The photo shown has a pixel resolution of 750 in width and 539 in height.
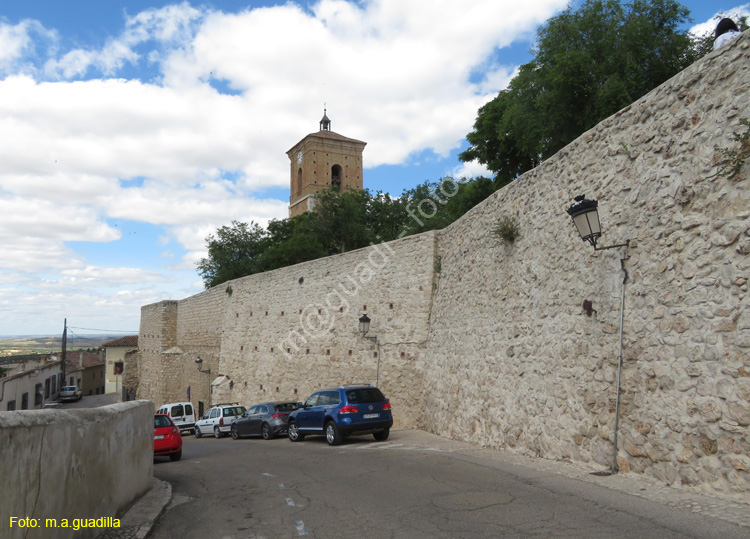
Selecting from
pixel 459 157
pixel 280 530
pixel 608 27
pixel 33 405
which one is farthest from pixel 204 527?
pixel 33 405

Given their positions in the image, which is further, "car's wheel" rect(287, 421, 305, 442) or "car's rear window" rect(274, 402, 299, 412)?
"car's rear window" rect(274, 402, 299, 412)

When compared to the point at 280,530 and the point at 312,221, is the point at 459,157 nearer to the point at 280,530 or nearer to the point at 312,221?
the point at 312,221

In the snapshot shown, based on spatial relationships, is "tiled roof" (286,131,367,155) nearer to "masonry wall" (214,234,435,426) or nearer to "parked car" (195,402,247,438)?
"masonry wall" (214,234,435,426)

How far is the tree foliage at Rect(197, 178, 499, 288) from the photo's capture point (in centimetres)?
3547

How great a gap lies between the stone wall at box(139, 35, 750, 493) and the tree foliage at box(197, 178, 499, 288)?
58.3 feet

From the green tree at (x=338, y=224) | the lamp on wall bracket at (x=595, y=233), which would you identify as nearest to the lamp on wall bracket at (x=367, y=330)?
the lamp on wall bracket at (x=595, y=233)

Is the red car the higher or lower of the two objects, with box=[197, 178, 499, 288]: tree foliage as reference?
lower

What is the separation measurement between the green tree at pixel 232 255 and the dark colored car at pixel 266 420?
77.1 ft

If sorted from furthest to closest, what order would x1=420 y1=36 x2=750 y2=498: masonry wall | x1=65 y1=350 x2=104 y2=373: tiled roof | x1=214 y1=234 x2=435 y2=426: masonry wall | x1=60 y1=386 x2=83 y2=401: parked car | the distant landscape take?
1. x1=65 y1=350 x2=104 y2=373: tiled roof
2. the distant landscape
3. x1=60 y1=386 x2=83 y2=401: parked car
4. x1=214 y1=234 x2=435 y2=426: masonry wall
5. x1=420 y1=36 x2=750 y2=498: masonry wall

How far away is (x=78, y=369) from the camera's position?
74.3 meters

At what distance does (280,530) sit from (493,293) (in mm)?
7447

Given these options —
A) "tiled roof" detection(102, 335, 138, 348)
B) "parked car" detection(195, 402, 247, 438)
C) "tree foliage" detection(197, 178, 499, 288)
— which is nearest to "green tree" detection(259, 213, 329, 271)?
"tree foliage" detection(197, 178, 499, 288)

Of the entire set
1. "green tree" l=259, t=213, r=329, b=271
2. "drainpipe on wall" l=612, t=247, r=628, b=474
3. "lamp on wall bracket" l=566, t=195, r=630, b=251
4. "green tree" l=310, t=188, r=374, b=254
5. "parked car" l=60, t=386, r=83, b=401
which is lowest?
"parked car" l=60, t=386, r=83, b=401

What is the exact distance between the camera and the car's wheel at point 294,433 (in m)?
15.2
